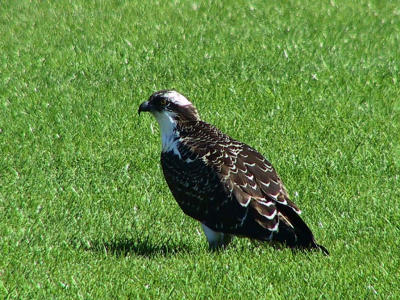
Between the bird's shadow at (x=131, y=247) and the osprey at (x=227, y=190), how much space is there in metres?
0.38

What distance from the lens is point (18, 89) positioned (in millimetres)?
12555

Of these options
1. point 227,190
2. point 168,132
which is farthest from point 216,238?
point 168,132

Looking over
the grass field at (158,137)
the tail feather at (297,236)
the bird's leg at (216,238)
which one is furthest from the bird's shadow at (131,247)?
the tail feather at (297,236)

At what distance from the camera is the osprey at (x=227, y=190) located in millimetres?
7312

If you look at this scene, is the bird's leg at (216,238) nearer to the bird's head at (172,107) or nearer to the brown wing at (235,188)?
the brown wing at (235,188)

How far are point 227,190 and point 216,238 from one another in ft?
1.79

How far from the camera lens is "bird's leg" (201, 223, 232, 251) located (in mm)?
7711

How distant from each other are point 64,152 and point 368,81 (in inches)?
207

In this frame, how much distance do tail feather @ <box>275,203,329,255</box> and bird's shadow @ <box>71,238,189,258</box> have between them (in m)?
1.07

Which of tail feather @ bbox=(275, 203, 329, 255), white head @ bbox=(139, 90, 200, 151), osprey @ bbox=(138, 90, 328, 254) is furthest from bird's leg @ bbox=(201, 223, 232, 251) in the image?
white head @ bbox=(139, 90, 200, 151)

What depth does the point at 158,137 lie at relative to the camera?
10.9 metres

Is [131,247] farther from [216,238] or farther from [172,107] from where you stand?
[172,107]

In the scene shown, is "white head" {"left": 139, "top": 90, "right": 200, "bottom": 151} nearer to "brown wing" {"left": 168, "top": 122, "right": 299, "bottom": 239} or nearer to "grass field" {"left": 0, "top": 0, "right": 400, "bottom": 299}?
"brown wing" {"left": 168, "top": 122, "right": 299, "bottom": 239}

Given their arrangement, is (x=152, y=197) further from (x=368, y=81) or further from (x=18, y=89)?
(x=368, y=81)
